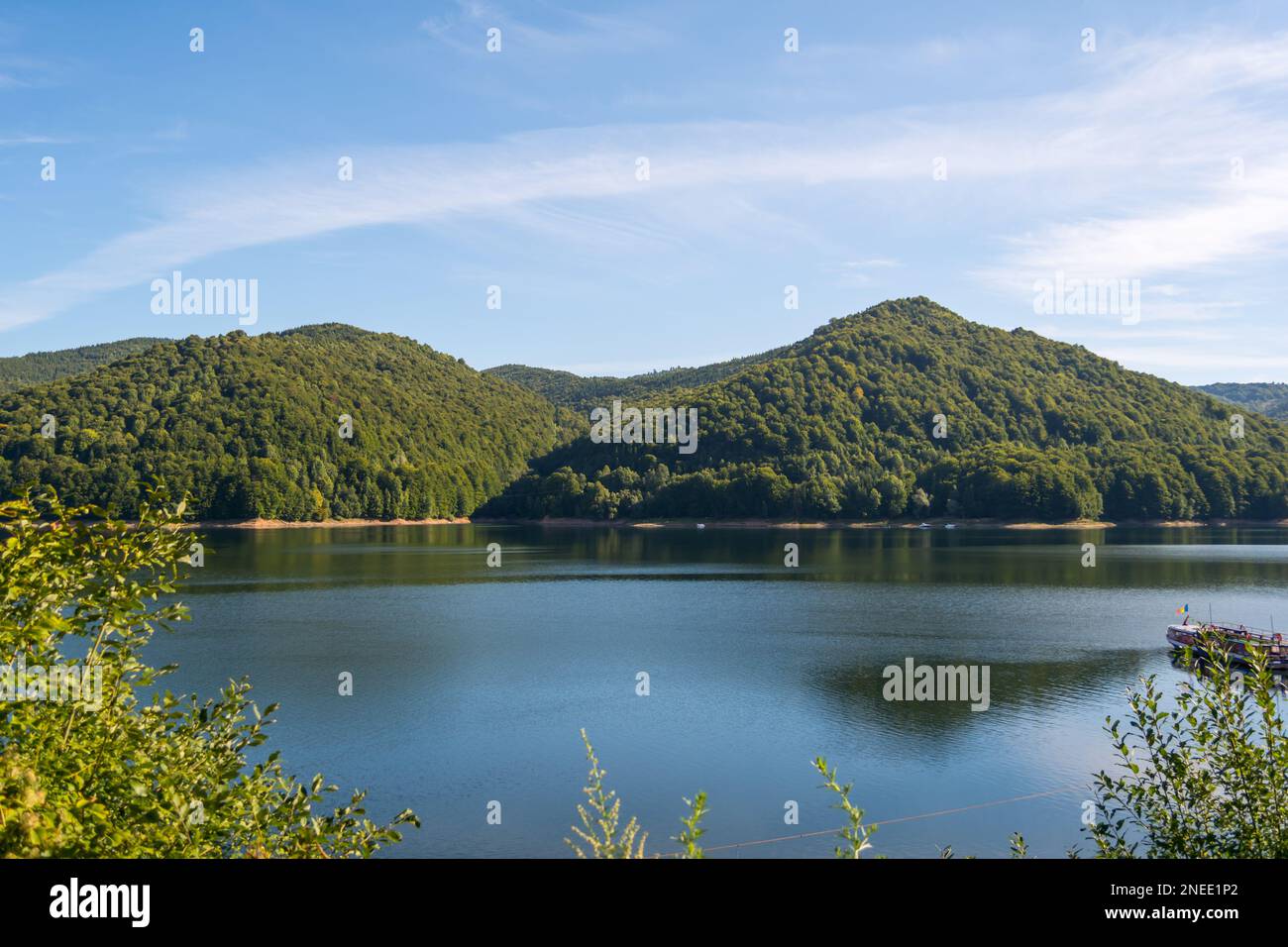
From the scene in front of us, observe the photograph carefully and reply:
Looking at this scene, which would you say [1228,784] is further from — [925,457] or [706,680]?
[925,457]

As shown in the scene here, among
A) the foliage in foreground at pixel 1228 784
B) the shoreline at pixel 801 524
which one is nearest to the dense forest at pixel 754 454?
the shoreline at pixel 801 524

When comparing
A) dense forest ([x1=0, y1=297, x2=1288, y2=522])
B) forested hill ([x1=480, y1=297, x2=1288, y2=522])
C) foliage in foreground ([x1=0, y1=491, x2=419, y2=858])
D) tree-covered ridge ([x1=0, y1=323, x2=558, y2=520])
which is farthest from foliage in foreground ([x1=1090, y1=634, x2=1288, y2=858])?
tree-covered ridge ([x1=0, y1=323, x2=558, y2=520])

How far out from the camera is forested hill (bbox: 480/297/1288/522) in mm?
145875

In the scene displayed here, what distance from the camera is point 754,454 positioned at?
168000mm

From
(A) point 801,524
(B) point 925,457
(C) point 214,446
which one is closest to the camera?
(A) point 801,524

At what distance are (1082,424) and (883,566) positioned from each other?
109715mm

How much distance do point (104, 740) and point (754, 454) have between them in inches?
6430

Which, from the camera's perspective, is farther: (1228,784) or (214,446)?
(214,446)

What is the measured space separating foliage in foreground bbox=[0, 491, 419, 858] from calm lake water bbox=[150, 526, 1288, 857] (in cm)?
1728

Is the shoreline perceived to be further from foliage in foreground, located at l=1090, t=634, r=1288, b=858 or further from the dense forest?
foliage in foreground, located at l=1090, t=634, r=1288, b=858

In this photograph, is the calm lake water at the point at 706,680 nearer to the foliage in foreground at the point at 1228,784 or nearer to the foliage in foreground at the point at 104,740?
the foliage in foreground at the point at 1228,784

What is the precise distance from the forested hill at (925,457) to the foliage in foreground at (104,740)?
14331 cm

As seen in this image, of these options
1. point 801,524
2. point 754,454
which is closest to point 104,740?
point 801,524
